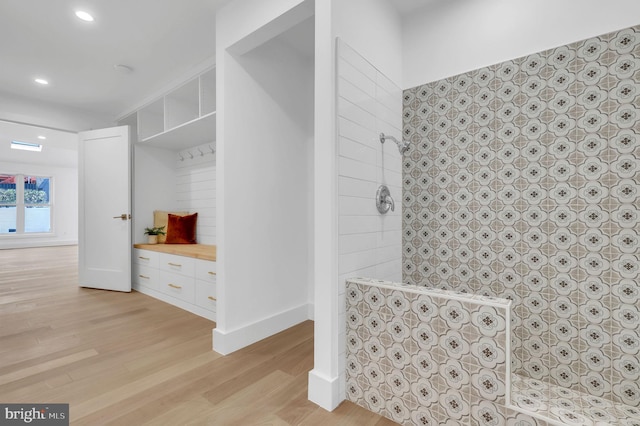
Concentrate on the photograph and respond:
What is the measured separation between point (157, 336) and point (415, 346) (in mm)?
2079

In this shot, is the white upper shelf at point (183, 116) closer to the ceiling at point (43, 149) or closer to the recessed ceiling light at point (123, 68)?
the recessed ceiling light at point (123, 68)

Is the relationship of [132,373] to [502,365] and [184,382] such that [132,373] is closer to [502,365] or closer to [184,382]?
[184,382]

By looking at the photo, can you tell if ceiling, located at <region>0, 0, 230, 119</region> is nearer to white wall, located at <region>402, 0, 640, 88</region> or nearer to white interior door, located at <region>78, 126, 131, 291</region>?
white interior door, located at <region>78, 126, 131, 291</region>

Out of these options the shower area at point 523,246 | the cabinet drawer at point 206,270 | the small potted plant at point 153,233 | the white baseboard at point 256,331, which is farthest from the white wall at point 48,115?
the shower area at point 523,246

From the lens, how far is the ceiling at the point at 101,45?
227 centimetres

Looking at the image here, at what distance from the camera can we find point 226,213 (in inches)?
86.9

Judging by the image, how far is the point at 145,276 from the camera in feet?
12.3

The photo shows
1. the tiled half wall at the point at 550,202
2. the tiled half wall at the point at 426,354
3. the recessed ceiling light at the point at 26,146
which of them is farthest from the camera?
the recessed ceiling light at the point at 26,146

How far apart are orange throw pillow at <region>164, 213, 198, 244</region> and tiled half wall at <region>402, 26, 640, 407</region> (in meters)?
2.93

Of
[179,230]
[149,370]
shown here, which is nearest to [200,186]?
[179,230]

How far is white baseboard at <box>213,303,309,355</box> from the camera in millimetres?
2184

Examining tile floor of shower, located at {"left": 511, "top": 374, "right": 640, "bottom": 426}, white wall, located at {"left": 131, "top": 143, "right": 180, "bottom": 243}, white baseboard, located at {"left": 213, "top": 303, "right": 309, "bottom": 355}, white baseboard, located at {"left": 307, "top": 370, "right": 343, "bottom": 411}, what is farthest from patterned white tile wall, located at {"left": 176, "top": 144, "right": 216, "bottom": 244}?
tile floor of shower, located at {"left": 511, "top": 374, "right": 640, "bottom": 426}

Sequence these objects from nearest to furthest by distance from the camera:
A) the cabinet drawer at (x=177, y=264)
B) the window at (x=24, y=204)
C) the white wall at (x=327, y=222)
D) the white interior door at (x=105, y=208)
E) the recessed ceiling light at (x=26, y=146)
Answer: the white wall at (x=327, y=222)
the cabinet drawer at (x=177, y=264)
the white interior door at (x=105, y=208)
the recessed ceiling light at (x=26, y=146)
the window at (x=24, y=204)

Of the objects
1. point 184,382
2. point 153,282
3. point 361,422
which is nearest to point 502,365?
point 361,422
